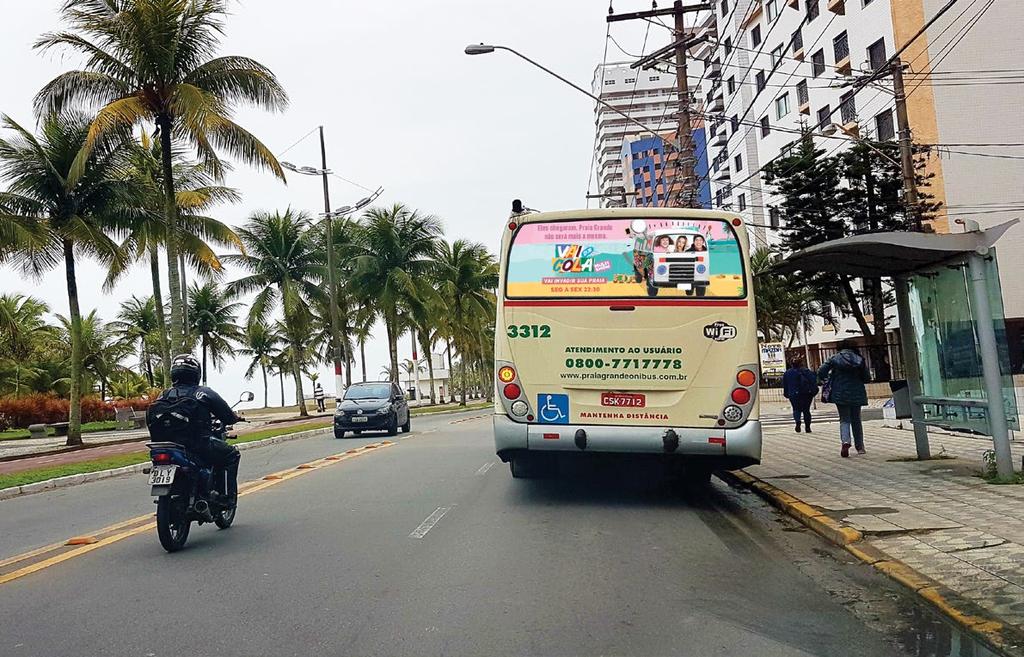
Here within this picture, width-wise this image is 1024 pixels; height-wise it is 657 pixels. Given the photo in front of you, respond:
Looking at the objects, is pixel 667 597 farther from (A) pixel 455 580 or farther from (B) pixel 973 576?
(B) pixel 973 576

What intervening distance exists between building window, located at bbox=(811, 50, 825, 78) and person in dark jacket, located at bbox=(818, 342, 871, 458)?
37030mm

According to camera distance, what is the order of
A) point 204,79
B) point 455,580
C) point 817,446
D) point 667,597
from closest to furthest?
point 667,597 → point 455,580 → point 817,446 → point 204,79

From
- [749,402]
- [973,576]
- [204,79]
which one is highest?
[204,79]

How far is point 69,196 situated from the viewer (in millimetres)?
25516

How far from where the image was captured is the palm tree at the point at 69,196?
24938 millimetres

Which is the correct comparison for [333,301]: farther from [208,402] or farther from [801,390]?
[208,402]

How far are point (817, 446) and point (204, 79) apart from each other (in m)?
17.1

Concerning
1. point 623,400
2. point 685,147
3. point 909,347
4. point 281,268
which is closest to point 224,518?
point 623,400

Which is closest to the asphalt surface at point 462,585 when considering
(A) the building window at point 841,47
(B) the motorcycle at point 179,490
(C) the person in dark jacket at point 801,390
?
(B) the motorcycle at point 179,490

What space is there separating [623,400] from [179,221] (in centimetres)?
2156

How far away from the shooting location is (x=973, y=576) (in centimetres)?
609

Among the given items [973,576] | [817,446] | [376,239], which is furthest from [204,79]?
[376,239]

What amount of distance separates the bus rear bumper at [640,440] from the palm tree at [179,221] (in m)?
15.4

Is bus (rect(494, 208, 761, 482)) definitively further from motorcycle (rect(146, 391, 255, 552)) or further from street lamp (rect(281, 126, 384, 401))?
street lamp (rect(281, 126, 384, 401))
